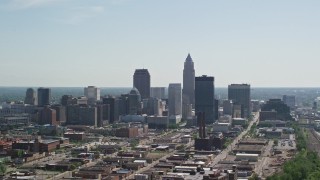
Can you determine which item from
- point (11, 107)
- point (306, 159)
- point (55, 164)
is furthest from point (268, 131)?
point (11, 107)

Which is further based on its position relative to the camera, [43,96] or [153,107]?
[43,96]

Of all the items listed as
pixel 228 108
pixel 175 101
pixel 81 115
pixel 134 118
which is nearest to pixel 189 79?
pixel 175 101

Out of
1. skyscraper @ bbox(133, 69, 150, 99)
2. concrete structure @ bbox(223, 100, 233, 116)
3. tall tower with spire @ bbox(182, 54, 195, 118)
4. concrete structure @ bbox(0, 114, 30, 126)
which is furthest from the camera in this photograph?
skyscraper @ bbox(133, 69, 150, 99)

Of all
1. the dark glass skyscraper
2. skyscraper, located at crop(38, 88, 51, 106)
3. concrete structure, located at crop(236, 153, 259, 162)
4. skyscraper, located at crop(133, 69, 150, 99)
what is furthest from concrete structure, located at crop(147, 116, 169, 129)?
concrete structure, located at crop(236, 153, 259, 162)

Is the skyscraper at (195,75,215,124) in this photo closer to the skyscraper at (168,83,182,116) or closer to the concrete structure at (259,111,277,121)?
the concrete structure at (259,111,277,121)

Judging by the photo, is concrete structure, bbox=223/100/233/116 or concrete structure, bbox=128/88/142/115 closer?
concrete structure, bbox=128/88/142/115

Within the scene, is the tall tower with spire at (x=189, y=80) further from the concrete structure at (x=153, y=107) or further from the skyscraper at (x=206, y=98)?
the skyscraper at (x=206, y=98)

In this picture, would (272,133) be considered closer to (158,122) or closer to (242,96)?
(158,122)
